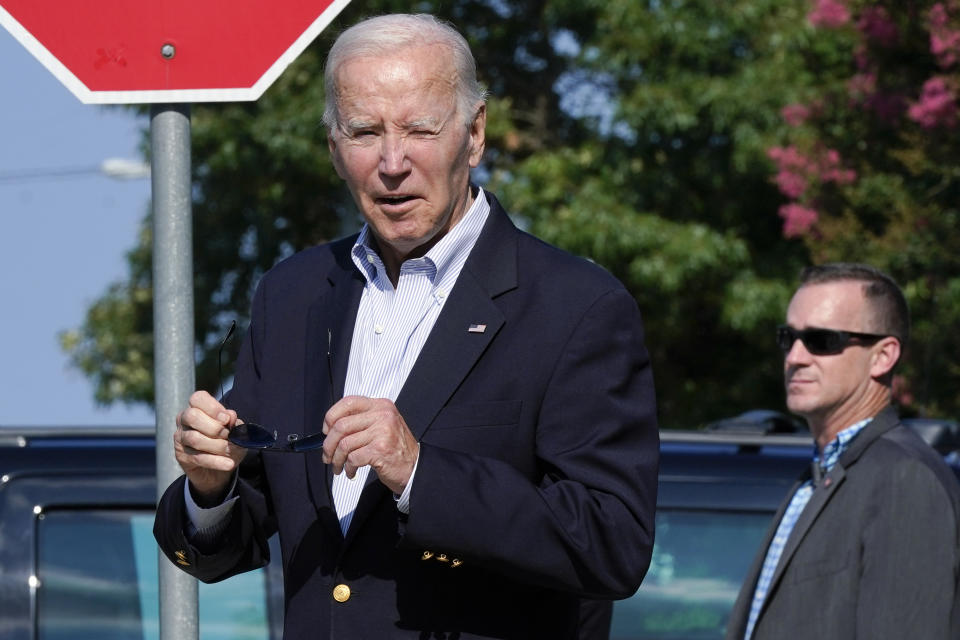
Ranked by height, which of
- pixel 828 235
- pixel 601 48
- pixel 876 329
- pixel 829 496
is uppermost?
pixel 601 48

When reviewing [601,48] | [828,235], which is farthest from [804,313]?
[601,48]

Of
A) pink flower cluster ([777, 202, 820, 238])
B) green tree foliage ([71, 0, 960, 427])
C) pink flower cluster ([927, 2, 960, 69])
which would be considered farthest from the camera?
green tree foliage ([71, 0, 960, 427])

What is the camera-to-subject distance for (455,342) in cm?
236

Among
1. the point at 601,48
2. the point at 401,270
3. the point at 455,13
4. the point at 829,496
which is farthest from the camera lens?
the point at 455,13

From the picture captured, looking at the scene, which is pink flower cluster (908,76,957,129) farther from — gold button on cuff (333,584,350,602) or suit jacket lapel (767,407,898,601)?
gold button on cuff (333,584,350,602)

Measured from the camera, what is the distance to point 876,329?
172 inches

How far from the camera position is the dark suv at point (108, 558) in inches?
139

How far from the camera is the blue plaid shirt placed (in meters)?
3.81

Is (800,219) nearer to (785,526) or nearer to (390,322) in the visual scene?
(785,526)

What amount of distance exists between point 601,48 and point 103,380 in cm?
877

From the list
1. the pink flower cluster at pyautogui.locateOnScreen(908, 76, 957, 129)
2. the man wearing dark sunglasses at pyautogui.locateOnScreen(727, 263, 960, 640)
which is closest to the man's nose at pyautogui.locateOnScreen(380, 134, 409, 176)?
the man wearing dark sunglasses at pyautogui.locateOnScreen(727, 263, 960, 640)

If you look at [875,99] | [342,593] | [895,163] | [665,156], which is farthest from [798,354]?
[665,156]

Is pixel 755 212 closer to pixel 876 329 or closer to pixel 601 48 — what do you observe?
pixel 601 48

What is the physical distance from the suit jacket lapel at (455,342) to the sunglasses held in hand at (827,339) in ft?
6.86
